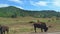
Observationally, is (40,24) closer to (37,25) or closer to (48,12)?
(37,25)

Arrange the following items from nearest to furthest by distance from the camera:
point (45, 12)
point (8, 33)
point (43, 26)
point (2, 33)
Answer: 1. point (2, 33)
2. point (8, 33)
3. point (43, 26)
4. point (45, 12)

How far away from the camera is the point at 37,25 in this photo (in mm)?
41094


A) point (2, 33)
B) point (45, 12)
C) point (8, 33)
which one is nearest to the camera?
point (2, 33)

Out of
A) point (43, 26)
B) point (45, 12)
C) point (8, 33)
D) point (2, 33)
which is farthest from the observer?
point (45, 12)

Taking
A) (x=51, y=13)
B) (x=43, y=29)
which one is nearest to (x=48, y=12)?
(x=51, y=13)

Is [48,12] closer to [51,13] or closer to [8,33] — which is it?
[51,13]

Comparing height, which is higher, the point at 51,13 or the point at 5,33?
the point at 5,33

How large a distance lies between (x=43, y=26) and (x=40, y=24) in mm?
657

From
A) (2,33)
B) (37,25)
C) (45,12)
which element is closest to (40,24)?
(37,25)

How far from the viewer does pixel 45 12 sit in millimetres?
196250

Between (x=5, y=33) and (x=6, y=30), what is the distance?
106 centimetres

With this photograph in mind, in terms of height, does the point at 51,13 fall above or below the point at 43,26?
below

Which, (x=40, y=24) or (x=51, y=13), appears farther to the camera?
(x=51, y=13)

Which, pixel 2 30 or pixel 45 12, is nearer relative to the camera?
pixel 2 30
